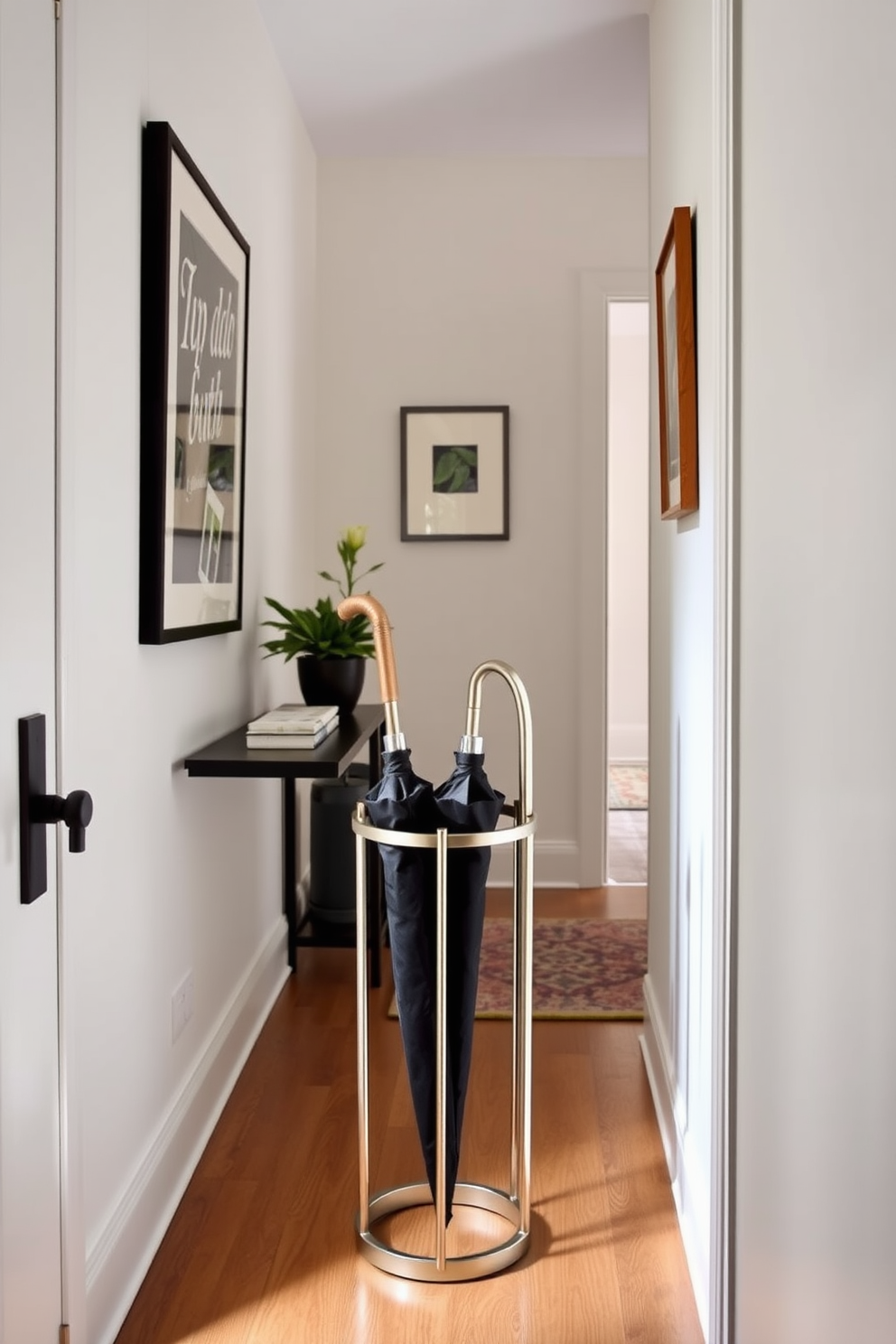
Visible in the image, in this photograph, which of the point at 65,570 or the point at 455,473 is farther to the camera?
the point at 455,473

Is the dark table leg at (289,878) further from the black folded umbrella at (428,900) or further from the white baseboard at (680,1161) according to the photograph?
the black folded umbrella at (428,900)

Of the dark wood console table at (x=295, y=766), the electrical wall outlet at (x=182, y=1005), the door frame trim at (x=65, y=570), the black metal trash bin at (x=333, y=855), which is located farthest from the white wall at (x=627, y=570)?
the door frame trim at (x=65, y=570)

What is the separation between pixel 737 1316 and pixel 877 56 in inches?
61.7

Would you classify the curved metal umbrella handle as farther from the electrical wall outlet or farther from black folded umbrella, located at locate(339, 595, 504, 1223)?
the electrical wall outlet

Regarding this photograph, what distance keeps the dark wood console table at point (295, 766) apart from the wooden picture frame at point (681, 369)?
2.99 ft

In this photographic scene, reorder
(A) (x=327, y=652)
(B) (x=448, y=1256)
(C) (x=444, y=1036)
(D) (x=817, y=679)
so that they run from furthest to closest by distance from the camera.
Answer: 1. (A) (x=327, y=652)
2. (B) (x=448, y=1256)
3. (C) (x=444, y=1036)
4. (D) (x=817, y=679)

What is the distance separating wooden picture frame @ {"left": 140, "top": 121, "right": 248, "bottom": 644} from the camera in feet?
6.93

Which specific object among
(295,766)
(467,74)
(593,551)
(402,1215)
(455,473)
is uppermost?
(467,74)

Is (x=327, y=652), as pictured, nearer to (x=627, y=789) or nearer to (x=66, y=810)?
(x=66, y=810)

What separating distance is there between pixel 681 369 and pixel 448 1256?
5.29 ft

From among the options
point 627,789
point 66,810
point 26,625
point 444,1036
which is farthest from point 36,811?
point 627,789

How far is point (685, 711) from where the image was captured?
2367 mm

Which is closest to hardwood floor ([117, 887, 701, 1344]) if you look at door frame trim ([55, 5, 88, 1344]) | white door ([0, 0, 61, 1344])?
door frame trim ([55, 5, 88, 1344])

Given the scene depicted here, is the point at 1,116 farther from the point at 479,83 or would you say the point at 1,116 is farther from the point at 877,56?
the point at 479,83
